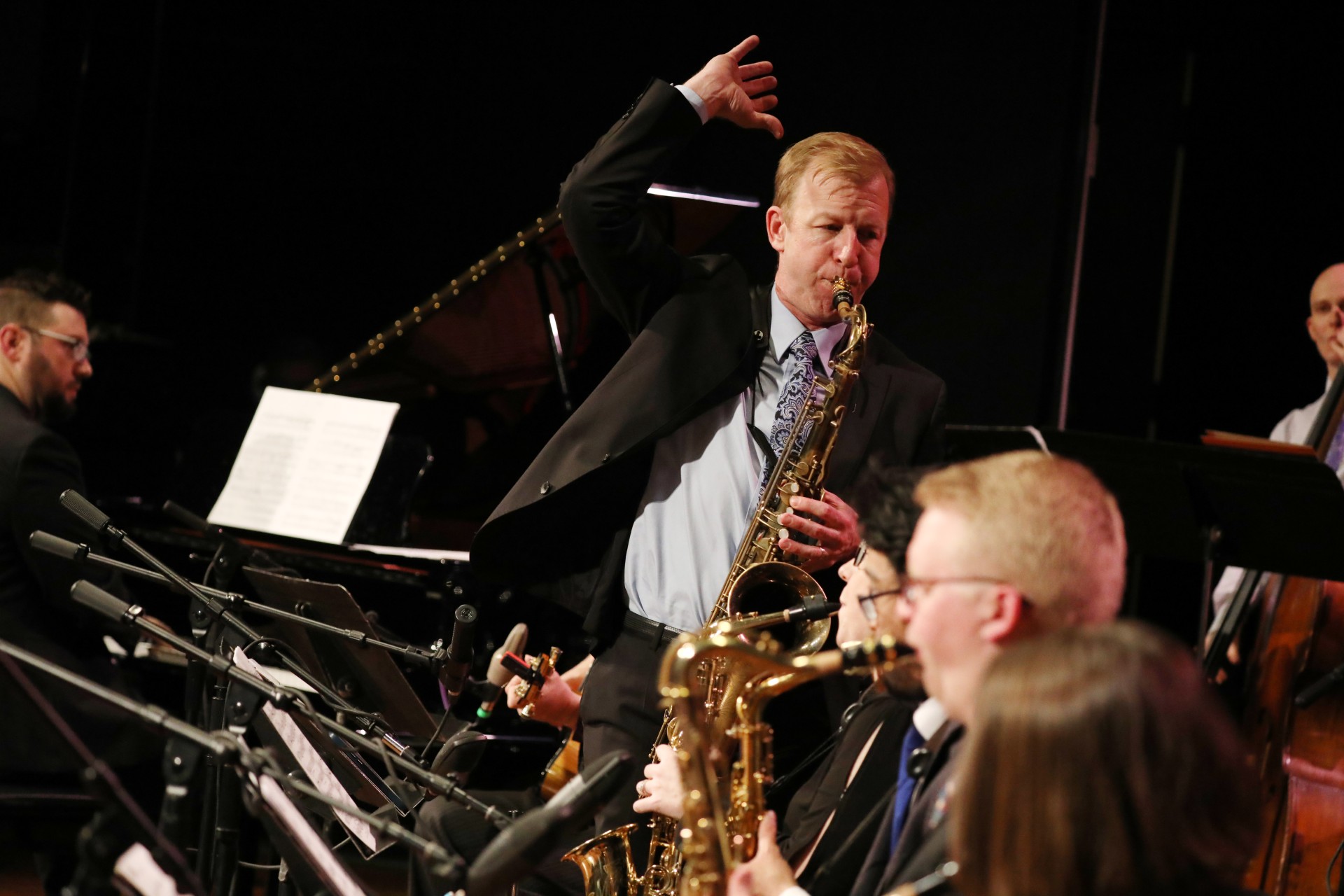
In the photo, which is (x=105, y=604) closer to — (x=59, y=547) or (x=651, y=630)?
(x=59, y=547)

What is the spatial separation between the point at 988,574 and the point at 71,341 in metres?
4.09

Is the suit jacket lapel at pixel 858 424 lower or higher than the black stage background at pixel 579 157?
lower

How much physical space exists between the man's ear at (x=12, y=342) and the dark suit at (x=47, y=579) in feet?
1.65

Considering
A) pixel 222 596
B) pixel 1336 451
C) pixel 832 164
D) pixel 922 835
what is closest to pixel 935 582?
pixel 922 835

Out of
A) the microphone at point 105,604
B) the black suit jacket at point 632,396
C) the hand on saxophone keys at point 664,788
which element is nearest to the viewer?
the microphone at point 105,604

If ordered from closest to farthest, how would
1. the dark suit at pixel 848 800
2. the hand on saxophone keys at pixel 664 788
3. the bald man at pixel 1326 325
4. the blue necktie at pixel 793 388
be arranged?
the dark suit at pixel 848 800 < the hand on saxophone keys at pixel 664 788 < the blue necktie at pixel 793 388 < the bald man at pixel 1326 325

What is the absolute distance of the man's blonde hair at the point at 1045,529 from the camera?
1.71 m

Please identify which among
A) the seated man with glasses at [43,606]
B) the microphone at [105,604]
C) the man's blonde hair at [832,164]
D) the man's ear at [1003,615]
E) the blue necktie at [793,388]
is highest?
the man's blonde hair at [832,164]

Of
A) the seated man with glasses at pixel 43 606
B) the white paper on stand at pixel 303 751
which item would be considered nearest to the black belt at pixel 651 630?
the white paper on stand at pixel 303 751

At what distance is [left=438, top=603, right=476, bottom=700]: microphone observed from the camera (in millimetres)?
2723

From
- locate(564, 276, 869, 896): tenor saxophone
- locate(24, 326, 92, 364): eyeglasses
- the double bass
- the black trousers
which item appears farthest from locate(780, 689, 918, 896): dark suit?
locate(24, 326, 92, 364): eyeglasses

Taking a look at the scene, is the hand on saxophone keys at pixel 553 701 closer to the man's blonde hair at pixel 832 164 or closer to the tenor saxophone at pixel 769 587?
the tenor saxophone at pixel 769 587

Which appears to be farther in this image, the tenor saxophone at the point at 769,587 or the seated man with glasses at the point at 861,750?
the tenor saxophone at the point at 769,587

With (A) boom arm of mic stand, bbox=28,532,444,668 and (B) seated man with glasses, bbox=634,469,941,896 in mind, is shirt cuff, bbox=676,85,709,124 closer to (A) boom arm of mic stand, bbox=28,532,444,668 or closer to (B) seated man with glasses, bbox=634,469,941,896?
(B) seated man with glasses, bbox=634,469,941,896
